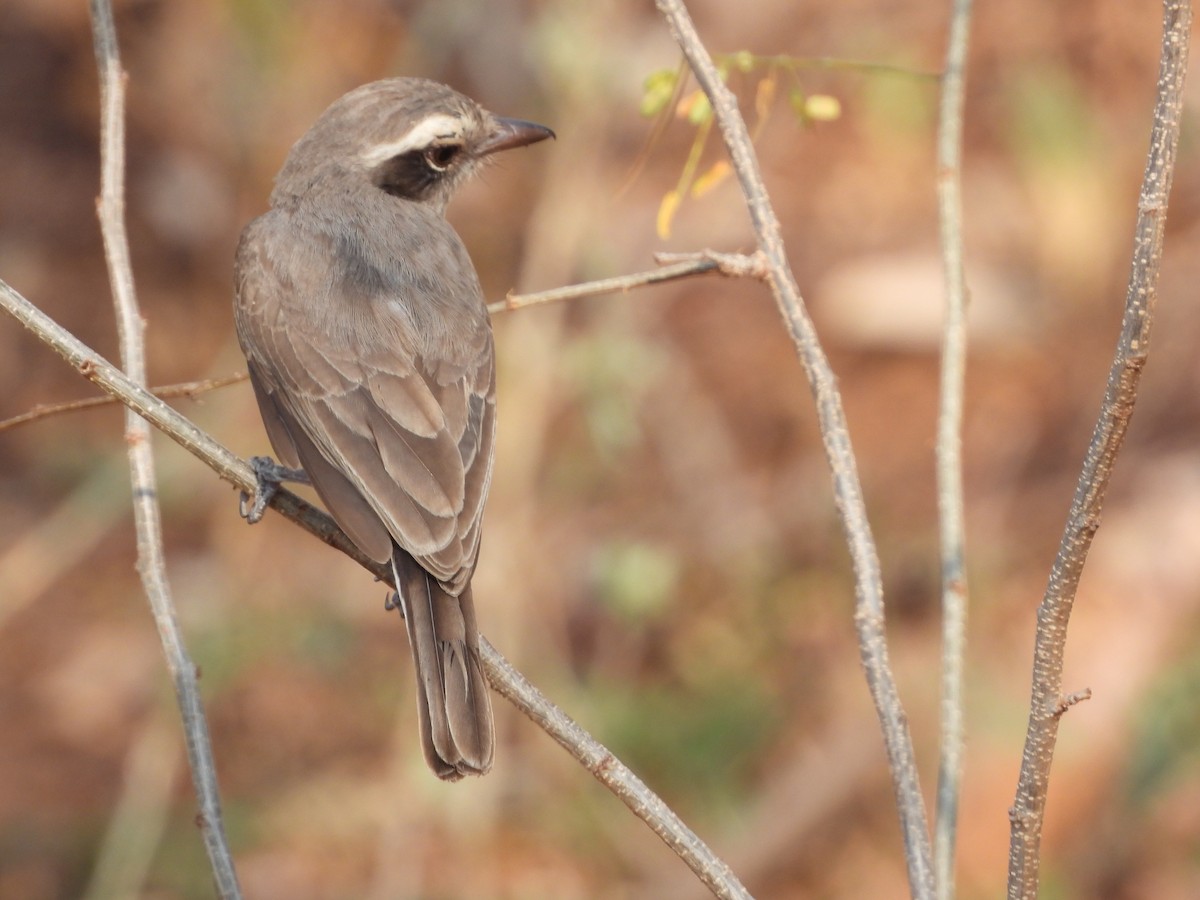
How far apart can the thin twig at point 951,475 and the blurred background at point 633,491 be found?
3.26m

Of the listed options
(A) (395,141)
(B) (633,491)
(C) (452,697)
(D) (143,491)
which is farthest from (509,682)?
(B) (633,491)

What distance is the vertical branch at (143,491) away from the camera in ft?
10.9

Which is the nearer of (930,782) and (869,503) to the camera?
(930,782)

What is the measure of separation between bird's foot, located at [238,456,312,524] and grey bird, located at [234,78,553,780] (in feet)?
0.04

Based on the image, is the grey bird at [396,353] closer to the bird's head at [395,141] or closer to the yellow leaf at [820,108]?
the bird's head at [395,141]

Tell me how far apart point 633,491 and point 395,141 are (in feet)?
15.8

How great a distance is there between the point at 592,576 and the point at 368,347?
4736mm

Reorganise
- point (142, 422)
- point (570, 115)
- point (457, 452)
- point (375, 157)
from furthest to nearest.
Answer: point (570, 115) < point (375, 157) < point (457, 452) < point (142, 422)

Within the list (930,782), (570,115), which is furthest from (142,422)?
(930,782)

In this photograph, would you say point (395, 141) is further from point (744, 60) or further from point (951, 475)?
point (951, 475)

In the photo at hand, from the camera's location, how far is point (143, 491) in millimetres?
3688

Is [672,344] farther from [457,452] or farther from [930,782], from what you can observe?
[457,452]

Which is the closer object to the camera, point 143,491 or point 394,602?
point 143,491

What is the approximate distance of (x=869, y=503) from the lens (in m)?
9.45
